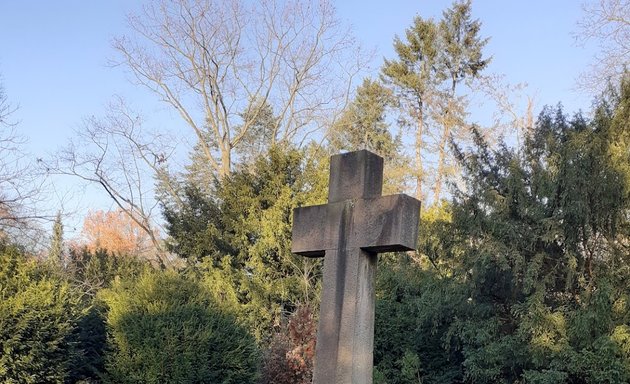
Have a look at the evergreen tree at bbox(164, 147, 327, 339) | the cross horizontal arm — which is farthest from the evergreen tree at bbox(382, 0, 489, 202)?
the cross horizontal arm

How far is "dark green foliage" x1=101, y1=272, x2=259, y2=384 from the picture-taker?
396 inches

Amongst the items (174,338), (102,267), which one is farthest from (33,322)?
(102,267)

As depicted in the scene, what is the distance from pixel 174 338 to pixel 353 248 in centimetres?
622

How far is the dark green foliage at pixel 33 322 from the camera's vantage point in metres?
8.80

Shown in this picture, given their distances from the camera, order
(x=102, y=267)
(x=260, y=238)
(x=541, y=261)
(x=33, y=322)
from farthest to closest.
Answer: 1. (x=102, y=267)
2. (x=260, y=238)
3. (x=541, y=261)
4. (x=33, y=322)

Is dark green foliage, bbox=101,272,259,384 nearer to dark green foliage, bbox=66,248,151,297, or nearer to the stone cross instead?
the stone cross

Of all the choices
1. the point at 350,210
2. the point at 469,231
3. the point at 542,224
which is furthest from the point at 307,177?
the point at 350,210

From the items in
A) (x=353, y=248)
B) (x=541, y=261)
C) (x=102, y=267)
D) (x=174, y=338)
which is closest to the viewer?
(x=353, y=248)

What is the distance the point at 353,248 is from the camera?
4.73 meters

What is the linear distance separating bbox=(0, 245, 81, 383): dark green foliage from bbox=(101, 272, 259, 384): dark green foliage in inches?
33.2

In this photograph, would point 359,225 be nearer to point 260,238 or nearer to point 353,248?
point 353,248

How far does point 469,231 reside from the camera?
1249 cm

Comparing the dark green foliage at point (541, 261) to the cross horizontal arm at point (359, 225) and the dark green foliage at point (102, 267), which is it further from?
the dark green foliage at point (102, 267)

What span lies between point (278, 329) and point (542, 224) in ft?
29.7
